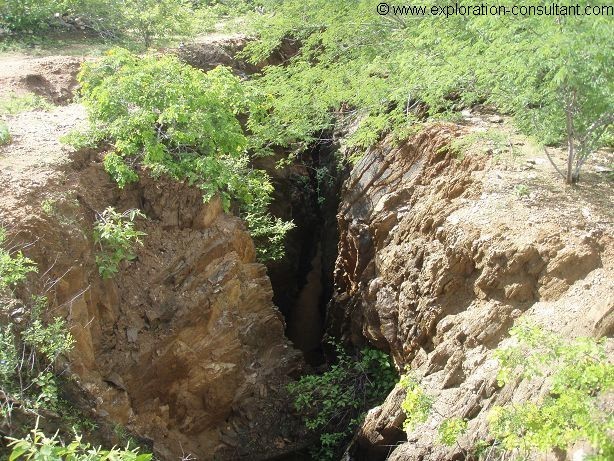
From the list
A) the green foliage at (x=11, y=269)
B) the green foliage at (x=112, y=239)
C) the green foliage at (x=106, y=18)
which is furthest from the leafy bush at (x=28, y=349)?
the green foliage at (x=106, y=18)

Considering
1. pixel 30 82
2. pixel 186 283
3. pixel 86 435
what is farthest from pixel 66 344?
pixel 30 82

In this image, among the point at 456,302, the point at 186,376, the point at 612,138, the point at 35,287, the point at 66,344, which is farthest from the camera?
the point at 186,376

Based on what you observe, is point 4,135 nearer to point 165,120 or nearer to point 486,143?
point 165,120

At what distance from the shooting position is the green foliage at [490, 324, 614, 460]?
14.3 feet

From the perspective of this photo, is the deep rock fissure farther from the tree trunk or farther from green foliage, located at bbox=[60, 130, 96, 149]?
the tree trunk

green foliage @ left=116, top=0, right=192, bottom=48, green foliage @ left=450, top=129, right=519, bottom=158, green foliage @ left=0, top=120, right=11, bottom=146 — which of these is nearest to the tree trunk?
green foliage @ left=450, top=129, right=519, bottom=158

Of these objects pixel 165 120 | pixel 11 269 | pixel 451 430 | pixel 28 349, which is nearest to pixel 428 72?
pixel 165 120

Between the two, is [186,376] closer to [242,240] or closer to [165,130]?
[242,240]

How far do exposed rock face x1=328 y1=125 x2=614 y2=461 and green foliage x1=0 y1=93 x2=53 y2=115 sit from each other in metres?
5.74

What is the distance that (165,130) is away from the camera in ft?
29.0

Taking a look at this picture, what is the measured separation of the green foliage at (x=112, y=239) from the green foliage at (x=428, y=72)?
3289 millimetres

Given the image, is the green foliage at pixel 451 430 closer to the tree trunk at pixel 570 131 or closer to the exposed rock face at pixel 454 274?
the exposed rock face at pixel 454 274

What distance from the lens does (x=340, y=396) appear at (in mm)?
9750

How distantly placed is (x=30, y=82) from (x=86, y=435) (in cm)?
780
